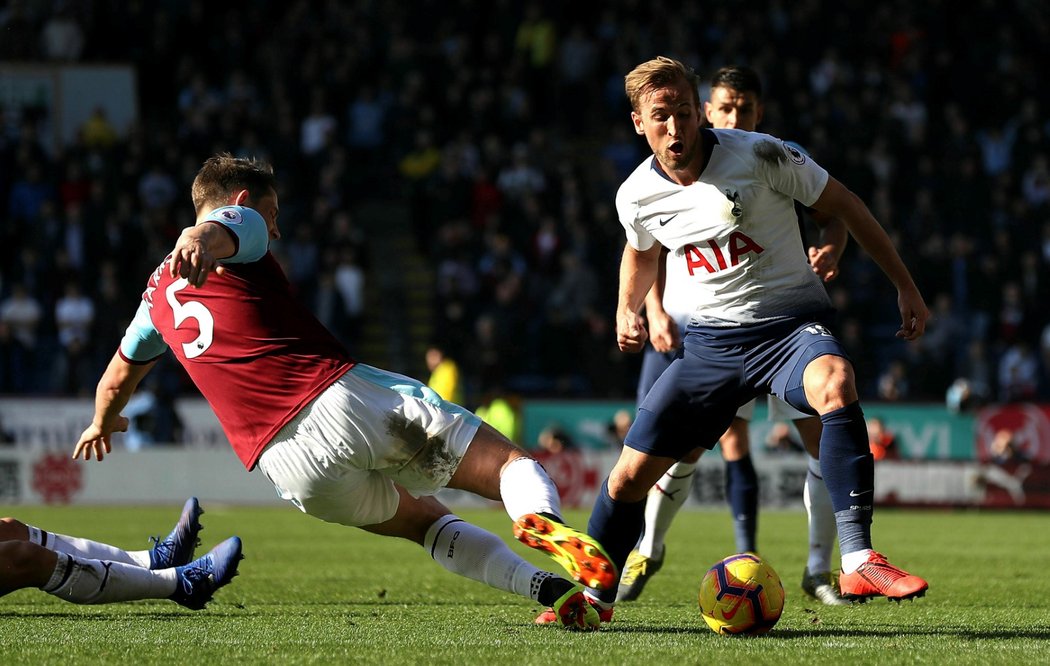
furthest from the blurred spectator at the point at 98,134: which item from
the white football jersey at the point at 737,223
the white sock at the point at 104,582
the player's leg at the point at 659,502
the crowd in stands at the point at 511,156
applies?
the white football jersey at the point at 737,223

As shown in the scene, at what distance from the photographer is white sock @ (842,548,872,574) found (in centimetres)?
552

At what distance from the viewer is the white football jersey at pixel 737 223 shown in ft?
19.8

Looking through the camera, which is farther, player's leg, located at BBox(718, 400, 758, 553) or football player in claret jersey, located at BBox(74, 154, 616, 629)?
player's leg, located at BBox(718, 400, 758, 553)

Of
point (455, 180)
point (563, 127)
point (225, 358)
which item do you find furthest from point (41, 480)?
point (225, 358)

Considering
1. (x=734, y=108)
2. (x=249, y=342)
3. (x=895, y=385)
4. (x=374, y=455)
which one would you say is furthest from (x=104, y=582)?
(x=895, y=385)

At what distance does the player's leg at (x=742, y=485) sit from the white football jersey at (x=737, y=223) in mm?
1923

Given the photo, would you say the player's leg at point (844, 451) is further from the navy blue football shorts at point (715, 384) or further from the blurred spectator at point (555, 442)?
the blurred spectator at point (555, 442)

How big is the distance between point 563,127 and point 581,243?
13.1 feet

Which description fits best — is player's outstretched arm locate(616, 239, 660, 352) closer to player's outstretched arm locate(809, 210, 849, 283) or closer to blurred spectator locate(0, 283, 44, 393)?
player's outstretched arm locate(809, 210, 849, 283)

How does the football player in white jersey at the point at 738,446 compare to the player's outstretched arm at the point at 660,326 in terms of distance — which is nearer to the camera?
the player's outstretched arm at the point at 660,326

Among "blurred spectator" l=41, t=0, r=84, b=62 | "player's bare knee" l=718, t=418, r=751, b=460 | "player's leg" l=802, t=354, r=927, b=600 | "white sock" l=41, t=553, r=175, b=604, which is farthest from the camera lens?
"blurred spectator" l=41, t=0, r=84, b=62

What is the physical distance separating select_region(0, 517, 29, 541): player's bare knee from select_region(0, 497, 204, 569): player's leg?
0.07 feet

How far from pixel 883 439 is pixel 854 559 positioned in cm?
1388

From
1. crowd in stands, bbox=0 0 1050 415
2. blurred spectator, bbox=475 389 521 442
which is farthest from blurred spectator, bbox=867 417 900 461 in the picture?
blurred spectator, bbox=475 389 521 442
